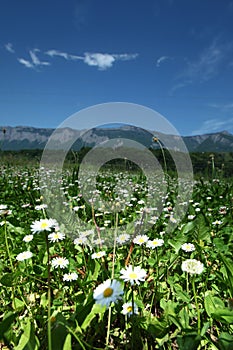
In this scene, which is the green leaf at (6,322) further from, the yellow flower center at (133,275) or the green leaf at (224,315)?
the green leaf at (224,315)

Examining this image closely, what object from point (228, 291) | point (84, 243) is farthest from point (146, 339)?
point (84, 243)

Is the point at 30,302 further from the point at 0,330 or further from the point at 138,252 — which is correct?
the point at 138,252

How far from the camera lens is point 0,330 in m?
1.02

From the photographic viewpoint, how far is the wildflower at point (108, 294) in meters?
1.00

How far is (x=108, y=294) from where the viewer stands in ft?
3.41

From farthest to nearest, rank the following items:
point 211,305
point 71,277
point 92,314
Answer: point 71,277 < point 211,305 < point 92,314

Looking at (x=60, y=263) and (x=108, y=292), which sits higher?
(x=108, y=292)

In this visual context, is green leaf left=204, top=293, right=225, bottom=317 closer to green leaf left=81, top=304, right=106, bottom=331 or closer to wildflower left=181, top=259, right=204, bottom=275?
wildflower left=181, top=259, right=204, bottom=275

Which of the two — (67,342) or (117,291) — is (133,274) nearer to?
(117,291)

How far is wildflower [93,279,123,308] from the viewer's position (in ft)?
3.29

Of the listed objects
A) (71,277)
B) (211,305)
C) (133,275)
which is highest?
(133,275)

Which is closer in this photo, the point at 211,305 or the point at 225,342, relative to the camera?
the point at 225,342

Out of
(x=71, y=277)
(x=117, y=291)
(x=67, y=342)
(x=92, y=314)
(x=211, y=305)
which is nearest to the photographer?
(x=67, y=342)

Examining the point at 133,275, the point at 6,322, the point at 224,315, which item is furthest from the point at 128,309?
the point at 6,322
